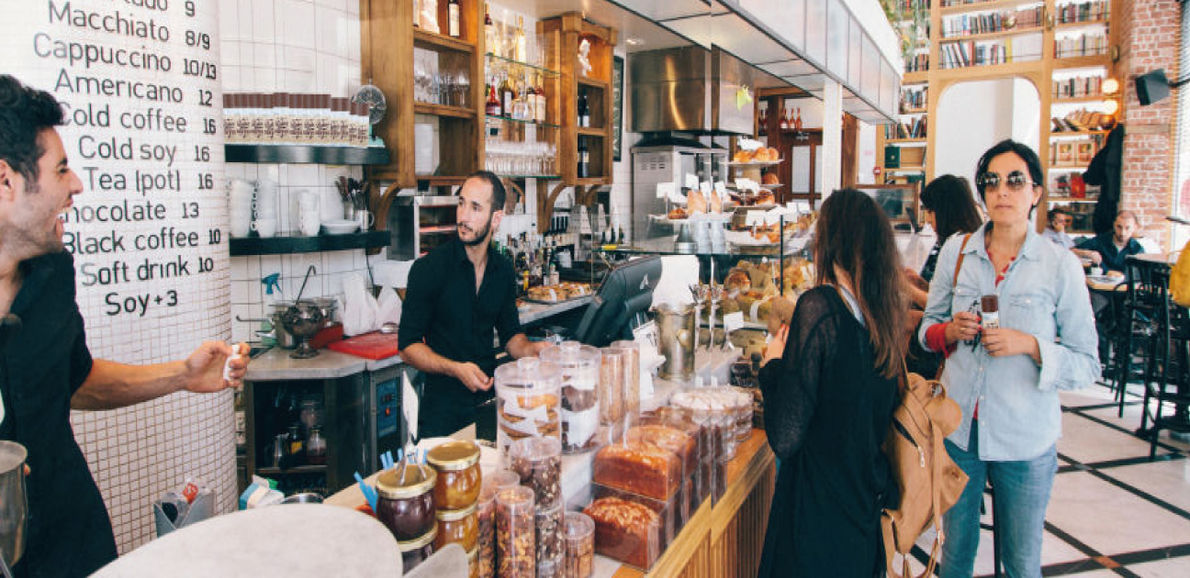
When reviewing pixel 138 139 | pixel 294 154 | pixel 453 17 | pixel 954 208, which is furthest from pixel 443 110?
pixel 954 208

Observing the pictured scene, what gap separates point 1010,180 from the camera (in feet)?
7.54

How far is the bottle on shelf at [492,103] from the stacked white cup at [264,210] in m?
1.72

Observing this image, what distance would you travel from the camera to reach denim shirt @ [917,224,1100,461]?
7.24ft

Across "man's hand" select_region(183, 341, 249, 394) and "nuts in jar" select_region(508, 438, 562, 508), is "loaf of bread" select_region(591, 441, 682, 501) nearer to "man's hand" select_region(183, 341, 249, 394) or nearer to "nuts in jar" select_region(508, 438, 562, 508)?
"nuts in jar" select_region(508, 438, 562, 508)

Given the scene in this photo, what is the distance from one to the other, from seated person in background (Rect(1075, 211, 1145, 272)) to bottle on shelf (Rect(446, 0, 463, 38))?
640cm

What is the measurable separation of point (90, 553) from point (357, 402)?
6.10ft

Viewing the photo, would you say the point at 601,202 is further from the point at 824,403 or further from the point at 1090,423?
the point at 824,403

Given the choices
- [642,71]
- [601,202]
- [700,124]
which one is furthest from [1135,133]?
[601,202]

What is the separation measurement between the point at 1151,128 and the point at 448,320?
9362 millimetres

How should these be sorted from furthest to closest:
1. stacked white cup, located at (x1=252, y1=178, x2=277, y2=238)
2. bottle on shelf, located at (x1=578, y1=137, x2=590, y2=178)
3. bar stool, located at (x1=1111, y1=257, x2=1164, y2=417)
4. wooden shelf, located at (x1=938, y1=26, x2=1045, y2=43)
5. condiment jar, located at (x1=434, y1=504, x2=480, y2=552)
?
wooden shelf, located at (x1=938, y1=26, x2=1045, y2=43) < bottle on shelf, located at (x1=578, y1=137, x2=590, y2=178) < bar stool, located at (x1=1111, y1=257, x2=1164, y2=417) < stacked white cup, located at (x1=252, y1=178, x2=277, y2=238) < condiment jar, located at (x1=434, y1=504, x2=480, y2=552)

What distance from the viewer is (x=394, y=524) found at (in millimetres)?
1104

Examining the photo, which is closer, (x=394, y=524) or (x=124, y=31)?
(x=394, y=524)

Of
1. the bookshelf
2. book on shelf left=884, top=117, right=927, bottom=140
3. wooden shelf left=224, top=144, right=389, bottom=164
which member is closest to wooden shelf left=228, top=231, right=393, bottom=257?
wooden shelf left=224, top=144, right=389, bottom=164

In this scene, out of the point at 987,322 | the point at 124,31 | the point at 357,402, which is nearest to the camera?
the point at 124,31
